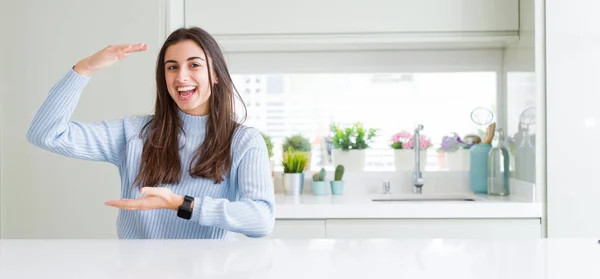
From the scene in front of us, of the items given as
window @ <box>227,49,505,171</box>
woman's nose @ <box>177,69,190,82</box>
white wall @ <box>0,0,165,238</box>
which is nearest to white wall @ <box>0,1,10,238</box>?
white wall @ <box>0,0,165,238</box>

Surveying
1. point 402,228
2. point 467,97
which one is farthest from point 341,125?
point 402,228

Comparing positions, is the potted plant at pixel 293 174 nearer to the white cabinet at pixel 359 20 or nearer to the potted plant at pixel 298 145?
the potted plant at pixel 298 145

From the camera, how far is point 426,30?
3.02 m

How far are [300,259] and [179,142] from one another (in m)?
0.70

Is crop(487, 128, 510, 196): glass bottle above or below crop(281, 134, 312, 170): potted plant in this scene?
below

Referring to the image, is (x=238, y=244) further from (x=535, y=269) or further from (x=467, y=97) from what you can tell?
(x=467, y=97)

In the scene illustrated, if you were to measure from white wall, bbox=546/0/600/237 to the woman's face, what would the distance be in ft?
5.11

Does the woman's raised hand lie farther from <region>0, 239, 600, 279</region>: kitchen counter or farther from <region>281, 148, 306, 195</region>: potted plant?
<region>281, 148, 306, 195</region>: potted plant

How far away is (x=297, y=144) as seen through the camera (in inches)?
135

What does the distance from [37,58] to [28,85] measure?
118mm

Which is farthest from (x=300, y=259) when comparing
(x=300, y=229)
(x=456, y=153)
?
(x=456, y=153)

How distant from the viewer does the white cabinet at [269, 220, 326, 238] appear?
271 centimetres

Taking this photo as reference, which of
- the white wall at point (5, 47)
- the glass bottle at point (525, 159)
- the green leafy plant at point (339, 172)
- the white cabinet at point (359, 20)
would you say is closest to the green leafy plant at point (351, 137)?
the green leafy plant at point (339, 172)

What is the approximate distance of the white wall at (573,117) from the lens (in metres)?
2.72
